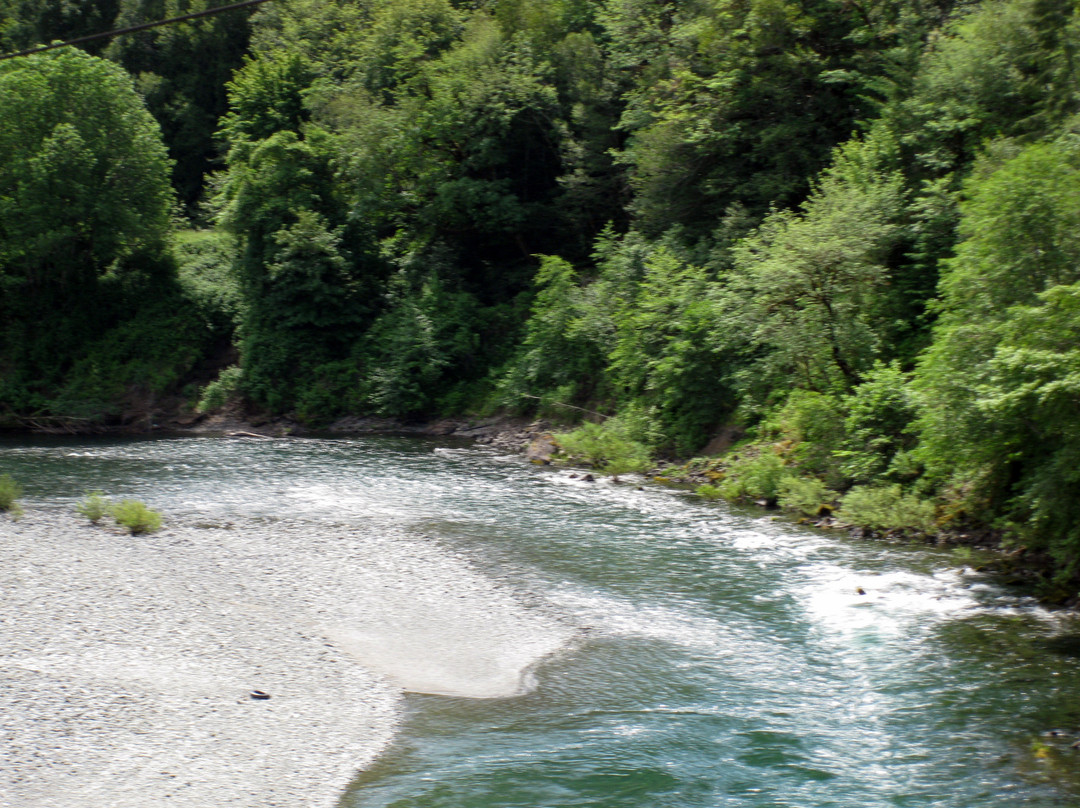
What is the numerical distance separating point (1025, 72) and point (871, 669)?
2070 centimetres

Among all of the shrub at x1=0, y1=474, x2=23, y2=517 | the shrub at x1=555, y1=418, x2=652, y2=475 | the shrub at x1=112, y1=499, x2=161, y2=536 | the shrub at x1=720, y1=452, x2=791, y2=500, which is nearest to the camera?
the shrub at x1=112, y1=499, x2=161, y2=536

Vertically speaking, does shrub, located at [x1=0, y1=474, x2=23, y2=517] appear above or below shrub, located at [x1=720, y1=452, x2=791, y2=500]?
below

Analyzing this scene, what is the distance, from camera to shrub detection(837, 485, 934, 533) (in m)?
21.3

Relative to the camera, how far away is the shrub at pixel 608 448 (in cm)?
3059

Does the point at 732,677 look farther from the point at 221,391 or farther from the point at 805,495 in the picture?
the point at 221,391

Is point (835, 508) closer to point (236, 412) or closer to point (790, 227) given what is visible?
point (790, 227)

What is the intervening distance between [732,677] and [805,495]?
423 inches

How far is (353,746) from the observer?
12.0 m

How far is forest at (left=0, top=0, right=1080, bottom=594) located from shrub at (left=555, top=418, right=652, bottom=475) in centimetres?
16

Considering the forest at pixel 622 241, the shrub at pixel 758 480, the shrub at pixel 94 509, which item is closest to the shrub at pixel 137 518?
the shrub at pixel 94 509

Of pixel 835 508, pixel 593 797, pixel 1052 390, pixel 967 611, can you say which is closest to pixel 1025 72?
pixel 835 508

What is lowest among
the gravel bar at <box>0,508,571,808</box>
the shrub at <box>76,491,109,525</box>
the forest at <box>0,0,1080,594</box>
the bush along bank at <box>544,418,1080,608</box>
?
the gravel bar at <box>0,508,571,808</box>

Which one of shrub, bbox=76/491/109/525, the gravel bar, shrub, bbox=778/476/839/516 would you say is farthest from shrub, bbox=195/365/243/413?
shrub, bbox=778/476/839/516

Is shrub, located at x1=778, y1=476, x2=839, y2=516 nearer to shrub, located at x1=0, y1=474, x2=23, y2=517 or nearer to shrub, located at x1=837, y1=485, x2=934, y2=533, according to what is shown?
shrub, located at x1=837, y1=485, x2=934, y2=533
